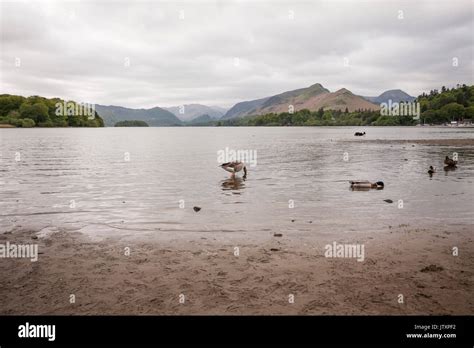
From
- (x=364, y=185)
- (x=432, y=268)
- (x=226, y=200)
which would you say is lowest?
(x=432, y=268)

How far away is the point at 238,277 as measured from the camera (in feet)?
30.2

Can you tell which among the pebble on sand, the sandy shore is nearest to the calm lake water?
the sandy shore

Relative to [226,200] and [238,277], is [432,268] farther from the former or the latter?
[226,200]

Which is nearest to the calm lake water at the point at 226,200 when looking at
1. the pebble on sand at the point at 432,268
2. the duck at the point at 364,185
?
the duck at the point at 364,185

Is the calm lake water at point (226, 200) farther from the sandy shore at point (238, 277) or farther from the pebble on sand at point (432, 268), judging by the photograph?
the pebble on sand at point (432, 268)

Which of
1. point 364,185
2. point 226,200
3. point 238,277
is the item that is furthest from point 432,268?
point 364,185

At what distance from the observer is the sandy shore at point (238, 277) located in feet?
25.0
